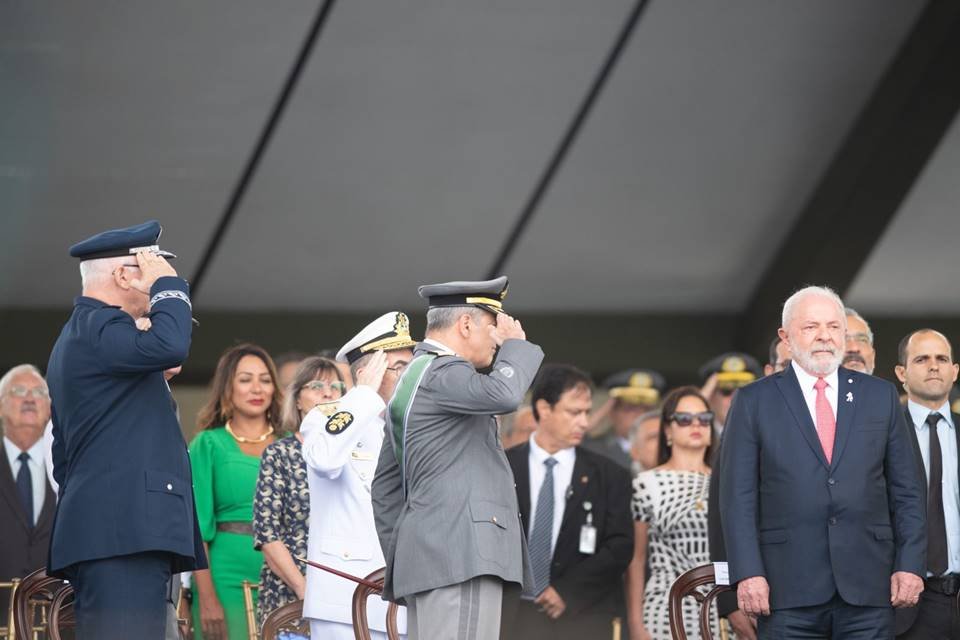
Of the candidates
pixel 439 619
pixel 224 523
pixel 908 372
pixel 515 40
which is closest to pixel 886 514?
pixel 908 372

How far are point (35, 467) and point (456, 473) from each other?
314 cm

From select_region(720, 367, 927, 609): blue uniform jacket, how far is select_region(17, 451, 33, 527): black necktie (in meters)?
3.17

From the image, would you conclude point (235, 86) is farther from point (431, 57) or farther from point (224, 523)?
point (224, 523)

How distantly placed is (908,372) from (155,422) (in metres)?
2.61

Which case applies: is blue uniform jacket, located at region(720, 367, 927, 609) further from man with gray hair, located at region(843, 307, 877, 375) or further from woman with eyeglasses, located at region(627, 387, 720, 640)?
woman with eyeglasses, located at region(627, 387, 720, 640)

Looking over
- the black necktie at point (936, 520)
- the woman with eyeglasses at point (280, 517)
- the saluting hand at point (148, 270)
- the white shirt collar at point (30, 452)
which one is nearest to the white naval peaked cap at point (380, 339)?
the woman with eyeglasses at point (280, 517)

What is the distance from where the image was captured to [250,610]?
5.49 meters

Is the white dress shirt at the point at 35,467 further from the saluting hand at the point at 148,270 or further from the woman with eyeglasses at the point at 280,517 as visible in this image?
the saluting hand at the point at 148,270

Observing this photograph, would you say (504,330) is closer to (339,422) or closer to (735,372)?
(339,422)

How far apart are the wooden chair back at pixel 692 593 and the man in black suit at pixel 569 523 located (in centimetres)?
146

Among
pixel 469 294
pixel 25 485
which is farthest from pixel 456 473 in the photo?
pixel 25 485

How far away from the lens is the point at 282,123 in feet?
28.8

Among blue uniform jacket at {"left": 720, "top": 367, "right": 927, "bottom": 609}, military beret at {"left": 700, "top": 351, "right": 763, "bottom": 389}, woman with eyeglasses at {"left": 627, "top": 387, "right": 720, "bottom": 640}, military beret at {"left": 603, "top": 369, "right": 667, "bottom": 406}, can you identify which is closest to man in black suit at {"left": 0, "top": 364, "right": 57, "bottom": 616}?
woman with eyeglasses at {"left": 627, "top": 387, "right": 720, "bottom": 640}

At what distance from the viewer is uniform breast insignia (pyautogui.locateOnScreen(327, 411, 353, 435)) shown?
15.1ft
